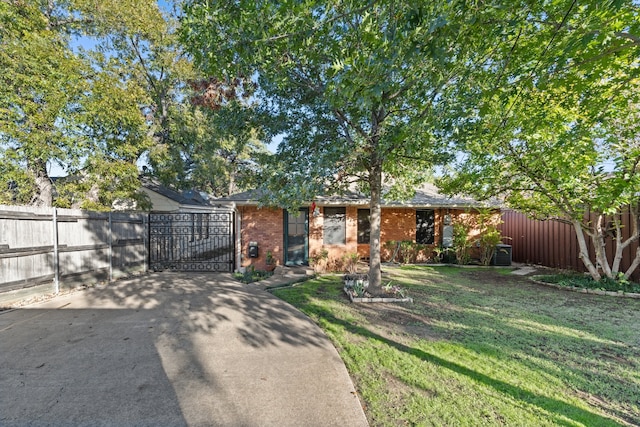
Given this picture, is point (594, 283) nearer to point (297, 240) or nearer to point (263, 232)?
point (297, 240)

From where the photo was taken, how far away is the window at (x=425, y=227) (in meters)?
11.1

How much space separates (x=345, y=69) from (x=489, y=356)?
4314mm

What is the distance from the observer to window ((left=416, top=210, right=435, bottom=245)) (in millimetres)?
11100

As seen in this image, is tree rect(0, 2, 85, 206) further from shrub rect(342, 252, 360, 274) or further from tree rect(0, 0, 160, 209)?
shrub rect(342, 252, 360, 274)

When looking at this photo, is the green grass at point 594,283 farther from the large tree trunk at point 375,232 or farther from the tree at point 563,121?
the large tree trunk at point 375,232

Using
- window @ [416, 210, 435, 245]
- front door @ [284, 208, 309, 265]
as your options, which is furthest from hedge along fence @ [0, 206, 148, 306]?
window @ [416, 210, 435, 245]

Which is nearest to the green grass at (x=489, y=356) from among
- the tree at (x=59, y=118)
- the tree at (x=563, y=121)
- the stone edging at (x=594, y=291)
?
the stone edging at (x=594, y=291)

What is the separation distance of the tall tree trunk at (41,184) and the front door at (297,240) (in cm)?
824

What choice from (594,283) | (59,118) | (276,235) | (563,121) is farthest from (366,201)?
(59,118)

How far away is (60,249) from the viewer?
247 inches

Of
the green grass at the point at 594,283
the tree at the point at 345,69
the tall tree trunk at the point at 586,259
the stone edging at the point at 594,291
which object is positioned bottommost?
the stone edging at the point at 594,291

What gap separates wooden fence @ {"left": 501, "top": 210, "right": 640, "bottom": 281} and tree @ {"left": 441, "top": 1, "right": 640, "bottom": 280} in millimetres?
403

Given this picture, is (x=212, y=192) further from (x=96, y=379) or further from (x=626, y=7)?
(x=626, y=7)

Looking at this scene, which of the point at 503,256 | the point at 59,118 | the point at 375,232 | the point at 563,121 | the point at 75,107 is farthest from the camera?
the point at 503,256
